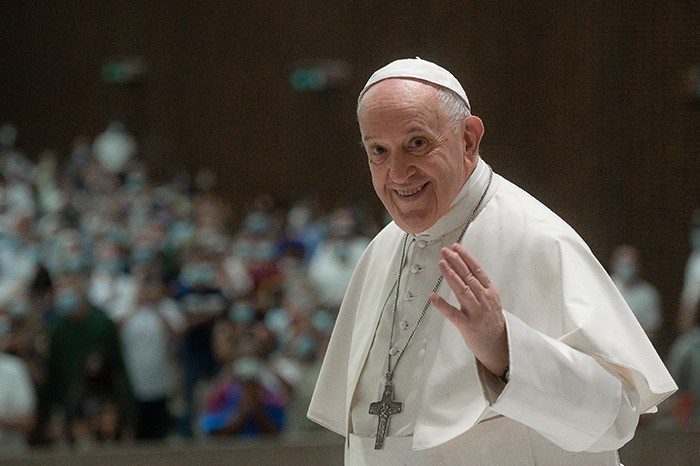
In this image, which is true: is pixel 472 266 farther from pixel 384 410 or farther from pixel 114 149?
pixel 114 149

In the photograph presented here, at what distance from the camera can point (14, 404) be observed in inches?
273

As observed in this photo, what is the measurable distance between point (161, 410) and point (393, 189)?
16.5 feet

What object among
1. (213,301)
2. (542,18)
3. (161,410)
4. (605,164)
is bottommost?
(161,410)

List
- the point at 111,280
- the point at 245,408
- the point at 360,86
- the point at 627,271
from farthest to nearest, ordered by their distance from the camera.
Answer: the point at 360,86 → the point at 627,271 → the point at 111,280 → the point at 245,408

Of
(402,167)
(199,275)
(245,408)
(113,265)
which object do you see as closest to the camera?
(402,167)

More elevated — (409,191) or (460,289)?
(409,191)

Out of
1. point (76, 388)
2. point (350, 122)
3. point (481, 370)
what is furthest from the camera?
point (350, 122)

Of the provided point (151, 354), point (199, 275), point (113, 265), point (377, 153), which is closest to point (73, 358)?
point (151, 354)

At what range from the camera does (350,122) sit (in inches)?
554

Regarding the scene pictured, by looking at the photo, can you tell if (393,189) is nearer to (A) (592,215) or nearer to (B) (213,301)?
(B) (213,301)

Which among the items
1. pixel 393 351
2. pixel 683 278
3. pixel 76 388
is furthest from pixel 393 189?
pixel 683 278

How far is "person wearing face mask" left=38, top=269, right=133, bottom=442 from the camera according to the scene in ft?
23.3

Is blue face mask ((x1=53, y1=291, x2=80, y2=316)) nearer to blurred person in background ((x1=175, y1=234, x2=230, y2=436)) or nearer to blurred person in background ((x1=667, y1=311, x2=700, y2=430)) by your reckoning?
blurred person in background ((x1=175, y1=234, x2=230, y2=436))

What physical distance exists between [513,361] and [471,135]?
2.16 ft
